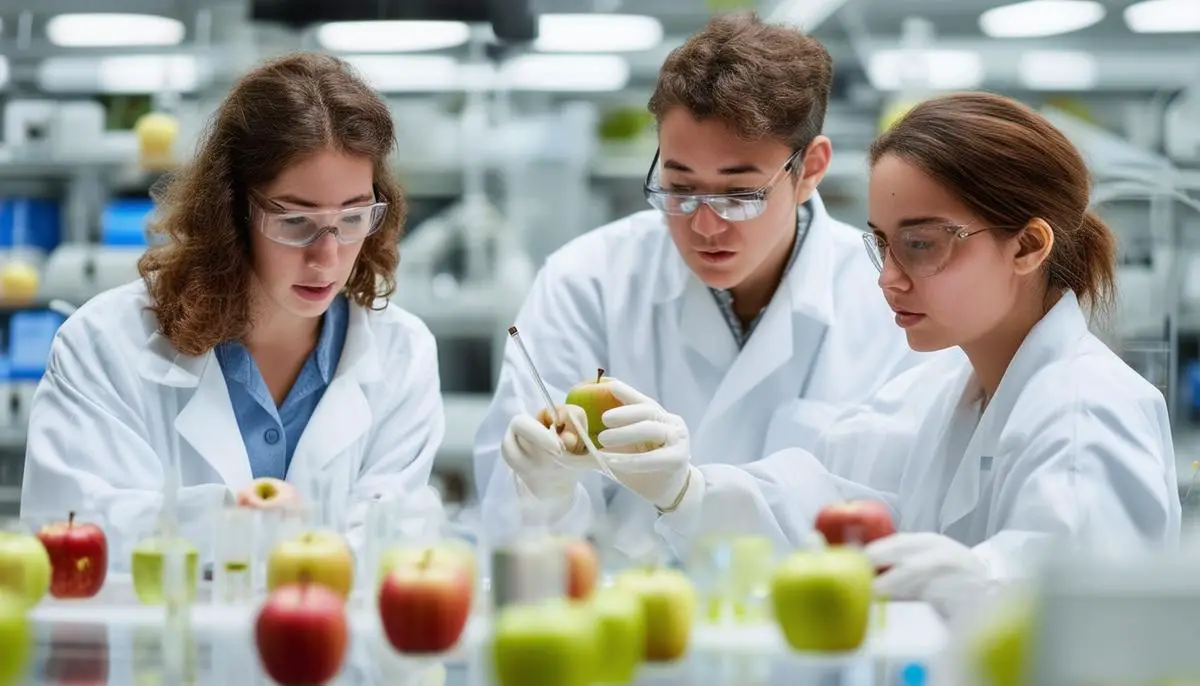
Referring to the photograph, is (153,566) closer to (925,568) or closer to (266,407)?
(266,407)

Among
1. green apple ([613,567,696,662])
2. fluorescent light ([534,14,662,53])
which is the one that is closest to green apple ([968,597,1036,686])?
green apple ([613,567,696,662])

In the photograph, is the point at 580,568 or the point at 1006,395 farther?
the point at 1006,395

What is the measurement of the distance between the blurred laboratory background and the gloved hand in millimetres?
2701

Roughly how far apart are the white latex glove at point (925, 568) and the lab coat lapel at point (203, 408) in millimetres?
1273

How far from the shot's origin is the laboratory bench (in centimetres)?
139

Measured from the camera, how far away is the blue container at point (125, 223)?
5.05 meters

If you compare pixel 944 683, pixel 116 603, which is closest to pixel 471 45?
pixel 116 603

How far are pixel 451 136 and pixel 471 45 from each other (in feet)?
1.23

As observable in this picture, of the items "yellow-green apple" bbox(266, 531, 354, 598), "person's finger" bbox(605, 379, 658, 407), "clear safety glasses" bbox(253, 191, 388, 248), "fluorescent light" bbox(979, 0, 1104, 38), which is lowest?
"yellow-green apple" bbox(266, 531, 354, 598)

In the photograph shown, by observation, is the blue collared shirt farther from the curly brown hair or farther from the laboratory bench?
the laboratory bench

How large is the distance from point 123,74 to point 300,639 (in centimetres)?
455

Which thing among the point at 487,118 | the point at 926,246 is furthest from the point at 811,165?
the point at 487,118

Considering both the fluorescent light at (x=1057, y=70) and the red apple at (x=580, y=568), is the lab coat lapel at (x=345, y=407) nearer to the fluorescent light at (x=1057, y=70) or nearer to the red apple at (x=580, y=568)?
the red apple at (x=580, y=568)

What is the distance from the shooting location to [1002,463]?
6.50ft
